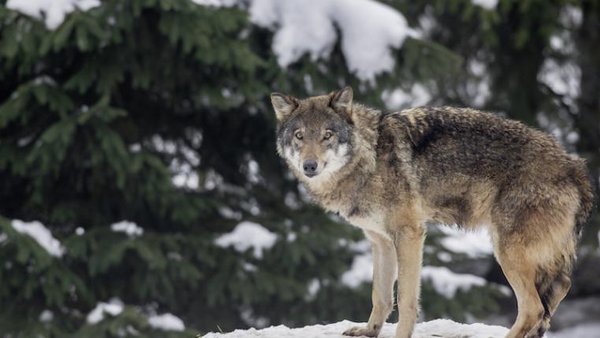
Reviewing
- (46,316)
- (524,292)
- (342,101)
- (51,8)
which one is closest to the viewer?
(524,292)

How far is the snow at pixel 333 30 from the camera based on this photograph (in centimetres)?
1202

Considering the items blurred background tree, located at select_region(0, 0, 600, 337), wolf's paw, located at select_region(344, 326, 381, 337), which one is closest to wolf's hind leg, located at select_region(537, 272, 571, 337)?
wolf's paw, located at select_region(344, 326, 381, 337)

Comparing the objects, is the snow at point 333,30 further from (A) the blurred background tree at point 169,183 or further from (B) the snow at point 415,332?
(B) the snow at point 415,332

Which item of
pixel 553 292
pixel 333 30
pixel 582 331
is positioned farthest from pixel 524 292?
pixel 582 331

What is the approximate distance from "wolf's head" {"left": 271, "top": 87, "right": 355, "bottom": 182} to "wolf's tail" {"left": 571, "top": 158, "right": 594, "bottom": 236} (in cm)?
142

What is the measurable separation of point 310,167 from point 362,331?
3.74ft

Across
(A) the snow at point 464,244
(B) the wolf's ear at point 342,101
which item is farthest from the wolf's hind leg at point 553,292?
(A) the snow at point 464,244

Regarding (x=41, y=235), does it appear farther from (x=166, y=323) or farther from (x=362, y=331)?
(x=362, y=331)

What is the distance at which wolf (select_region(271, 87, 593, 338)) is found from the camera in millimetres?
6410

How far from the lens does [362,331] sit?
6.83m

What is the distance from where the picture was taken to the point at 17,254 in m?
11.1

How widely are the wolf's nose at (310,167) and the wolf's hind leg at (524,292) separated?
4.19 feet

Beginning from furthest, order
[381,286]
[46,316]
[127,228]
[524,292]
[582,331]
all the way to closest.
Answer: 1. [582,331]
2. [127,228]
3. [46,316]
4. [381,286]
5. [524,292]

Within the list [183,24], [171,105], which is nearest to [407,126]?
[183,24]
